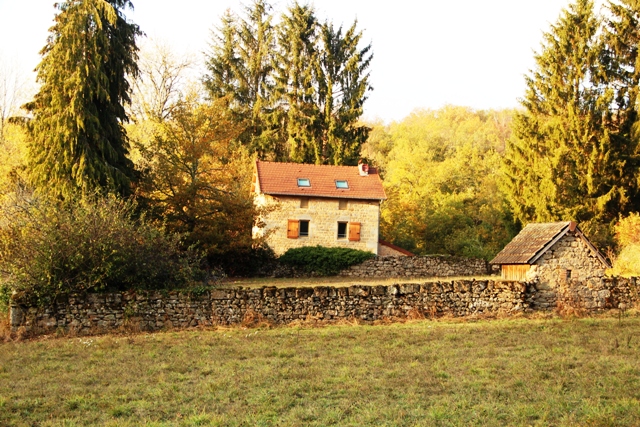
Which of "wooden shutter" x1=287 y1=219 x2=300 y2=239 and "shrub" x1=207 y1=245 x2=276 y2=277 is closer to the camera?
"shrub" x1=207 y1=245 x2=276 y2=277

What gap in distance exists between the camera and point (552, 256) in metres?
24.9

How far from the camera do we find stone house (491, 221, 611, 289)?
2439cm

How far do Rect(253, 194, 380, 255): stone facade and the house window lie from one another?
190 mm

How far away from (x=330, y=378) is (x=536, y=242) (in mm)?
15411

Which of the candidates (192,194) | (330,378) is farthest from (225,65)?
(330,378)

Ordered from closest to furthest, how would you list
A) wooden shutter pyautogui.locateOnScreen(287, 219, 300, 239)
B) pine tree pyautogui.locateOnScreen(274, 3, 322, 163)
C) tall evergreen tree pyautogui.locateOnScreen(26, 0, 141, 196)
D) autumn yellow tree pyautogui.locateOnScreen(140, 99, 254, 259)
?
tall evergreen tree pyautogui.locateOnScreen(26, 0, 141, 196) → autumn yellow tree pyautogui.locateOnScreen(140, 99, 254, 259) → wooden shutter pyautogui.locateOnScreen(287, 219, 300, 239) → pine tree pyautogui.locateOnScreen(274, 3, 322, 163)

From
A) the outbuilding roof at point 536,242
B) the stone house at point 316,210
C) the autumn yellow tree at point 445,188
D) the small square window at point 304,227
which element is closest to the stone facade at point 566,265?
the outbuilding roof at point 536,242

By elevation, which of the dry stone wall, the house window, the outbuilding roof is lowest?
the dry stone wall

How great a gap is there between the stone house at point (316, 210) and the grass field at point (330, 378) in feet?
65.0

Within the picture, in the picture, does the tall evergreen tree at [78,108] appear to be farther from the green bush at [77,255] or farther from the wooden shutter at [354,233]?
the wooden shutter at [354,233]

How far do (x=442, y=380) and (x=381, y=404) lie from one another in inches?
75.2

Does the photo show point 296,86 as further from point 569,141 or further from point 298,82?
point 569,141

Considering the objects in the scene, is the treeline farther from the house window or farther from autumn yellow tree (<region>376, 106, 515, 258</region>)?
the house window

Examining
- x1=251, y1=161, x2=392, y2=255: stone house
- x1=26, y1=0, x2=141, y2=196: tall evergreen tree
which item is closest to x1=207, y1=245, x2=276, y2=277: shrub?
x1=251, y1=161, x2=392, y2=255: stone house
